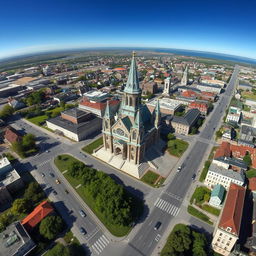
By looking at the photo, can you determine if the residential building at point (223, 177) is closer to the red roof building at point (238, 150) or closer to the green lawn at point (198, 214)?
the green lawn at point (198, 214)

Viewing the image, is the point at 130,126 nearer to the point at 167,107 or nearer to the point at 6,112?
the point at 167,107

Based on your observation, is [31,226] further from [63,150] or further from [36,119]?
[36,119]

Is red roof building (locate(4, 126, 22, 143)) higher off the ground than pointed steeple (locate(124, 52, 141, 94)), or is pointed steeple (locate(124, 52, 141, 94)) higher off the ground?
pointed steeple (locate(124, 52, 141, 94))

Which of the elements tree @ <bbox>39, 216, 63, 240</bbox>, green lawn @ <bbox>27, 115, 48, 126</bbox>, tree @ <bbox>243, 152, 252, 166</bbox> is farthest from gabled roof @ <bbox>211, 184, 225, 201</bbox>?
green lawn @ <bbox>27, 115, 48, 126</bbox>

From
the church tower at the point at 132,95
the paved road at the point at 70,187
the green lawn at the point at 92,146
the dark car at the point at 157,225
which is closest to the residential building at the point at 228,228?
the dark car at the point at 157,225

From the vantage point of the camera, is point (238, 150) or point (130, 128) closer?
point (130, 128)

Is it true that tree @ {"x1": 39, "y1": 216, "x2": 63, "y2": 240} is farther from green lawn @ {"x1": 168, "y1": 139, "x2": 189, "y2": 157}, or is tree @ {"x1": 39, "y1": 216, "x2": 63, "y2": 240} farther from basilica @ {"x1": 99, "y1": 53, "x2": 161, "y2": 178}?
green lawn @ {"x1": 168, "y1": 139, "x2": 189, "y2": 157}

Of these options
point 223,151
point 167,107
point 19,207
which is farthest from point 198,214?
point 167,107
